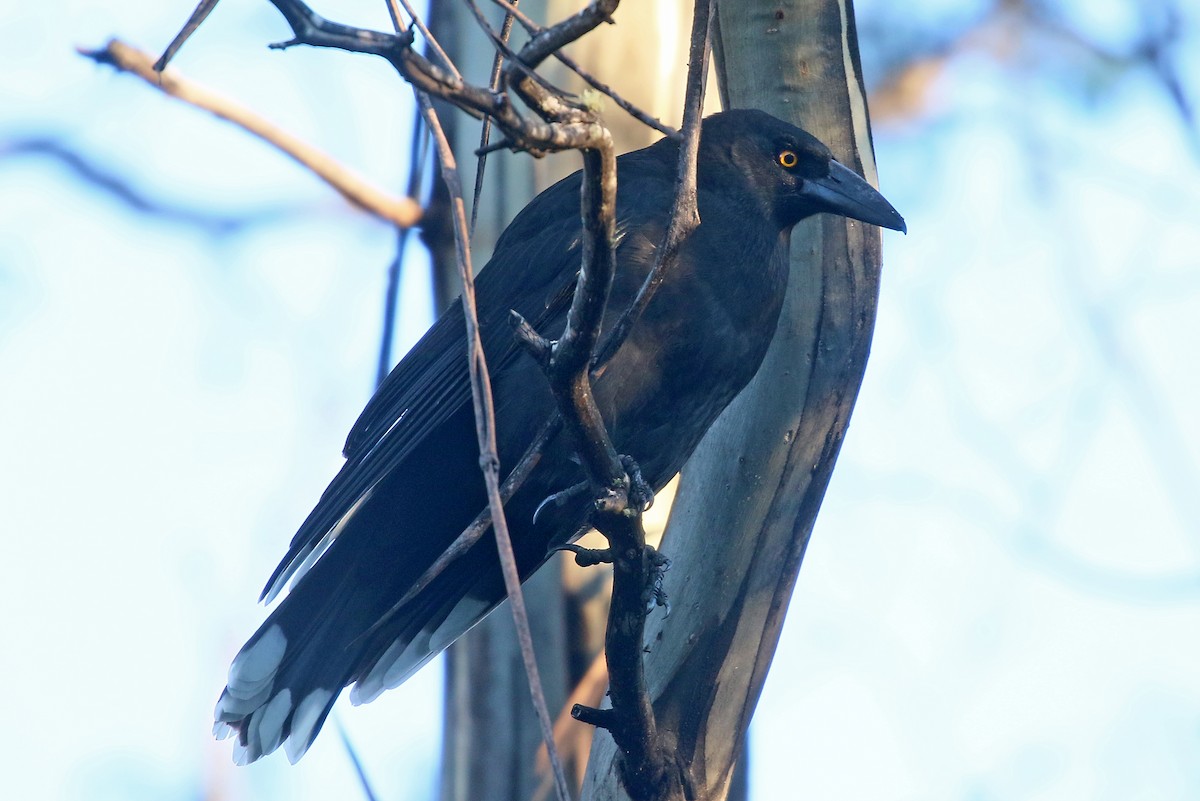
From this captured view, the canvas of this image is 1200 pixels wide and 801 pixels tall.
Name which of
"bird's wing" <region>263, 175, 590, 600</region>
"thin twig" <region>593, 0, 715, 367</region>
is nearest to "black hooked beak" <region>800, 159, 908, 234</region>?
"bird's wing" <region>263, 175, 590, 600</region>

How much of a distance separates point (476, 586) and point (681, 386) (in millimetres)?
905

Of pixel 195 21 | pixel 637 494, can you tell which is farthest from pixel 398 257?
pixel 195 21

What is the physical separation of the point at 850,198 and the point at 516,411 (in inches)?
43.5

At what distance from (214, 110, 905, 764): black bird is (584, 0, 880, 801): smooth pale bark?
0.38ft

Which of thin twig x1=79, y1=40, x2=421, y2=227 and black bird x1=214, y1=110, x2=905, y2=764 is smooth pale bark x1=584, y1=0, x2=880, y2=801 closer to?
black bird x1=214, y1=110, x2=905, y2=764

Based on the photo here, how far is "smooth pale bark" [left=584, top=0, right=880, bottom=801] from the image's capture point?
3.12 meters

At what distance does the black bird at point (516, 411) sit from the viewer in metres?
3.20

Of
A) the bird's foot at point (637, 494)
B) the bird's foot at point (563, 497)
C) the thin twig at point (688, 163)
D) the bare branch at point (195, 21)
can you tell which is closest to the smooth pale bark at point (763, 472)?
the bird's foot at point (563, 497)

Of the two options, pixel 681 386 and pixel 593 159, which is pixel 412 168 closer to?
pixel 681 386

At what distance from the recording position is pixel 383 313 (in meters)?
3.93

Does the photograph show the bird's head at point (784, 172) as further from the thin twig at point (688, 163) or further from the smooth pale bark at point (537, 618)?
the thin twig at point (688, 163)

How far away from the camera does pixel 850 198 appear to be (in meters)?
3.48

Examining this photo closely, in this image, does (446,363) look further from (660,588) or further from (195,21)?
(195,21)

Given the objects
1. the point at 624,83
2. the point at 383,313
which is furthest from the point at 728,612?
the point at 624,83
